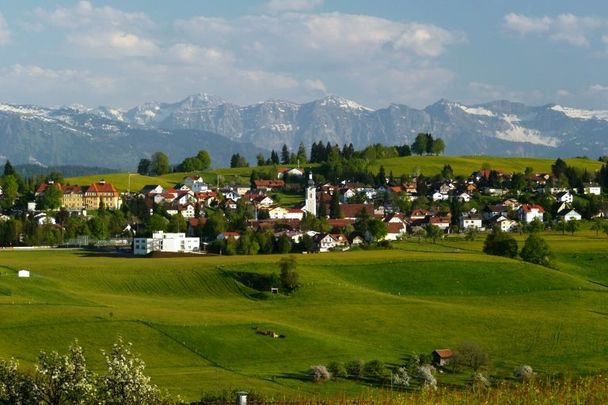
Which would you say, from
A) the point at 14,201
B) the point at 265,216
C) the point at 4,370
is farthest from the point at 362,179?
the point at 4,370

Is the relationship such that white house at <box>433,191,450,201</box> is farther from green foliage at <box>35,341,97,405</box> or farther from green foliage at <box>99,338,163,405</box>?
green foliage at <box>35,341,97,405</box>

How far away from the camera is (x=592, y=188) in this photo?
173 m

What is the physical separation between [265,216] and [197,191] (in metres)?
34.8

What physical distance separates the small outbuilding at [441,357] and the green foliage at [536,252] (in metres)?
44.1

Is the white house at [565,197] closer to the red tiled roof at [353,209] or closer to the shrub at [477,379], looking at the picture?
the red tiled roof at [353,209]

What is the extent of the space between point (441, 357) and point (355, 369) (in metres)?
6.54

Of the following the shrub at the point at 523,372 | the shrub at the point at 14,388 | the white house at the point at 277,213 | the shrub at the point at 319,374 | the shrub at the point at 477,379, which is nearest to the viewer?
the shrub at the point at 14,388

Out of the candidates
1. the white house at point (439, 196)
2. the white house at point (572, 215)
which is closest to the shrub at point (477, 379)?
the white house at point (572, 215)

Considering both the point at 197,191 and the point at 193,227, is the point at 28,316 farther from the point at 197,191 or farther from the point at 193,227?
the point at 197,191

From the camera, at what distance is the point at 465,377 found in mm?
56000

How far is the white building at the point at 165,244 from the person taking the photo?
117500 millimetres

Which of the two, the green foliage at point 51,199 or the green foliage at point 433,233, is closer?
the green foliage at point 433,233

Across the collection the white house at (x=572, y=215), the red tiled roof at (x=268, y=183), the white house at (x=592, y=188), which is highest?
the white house at (x=592, y=188)

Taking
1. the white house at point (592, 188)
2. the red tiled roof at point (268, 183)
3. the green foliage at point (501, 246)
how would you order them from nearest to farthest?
the green foliage at point (501, 246) < the white house at point (592, 188) < the red tiled roof at point (268, 183)
